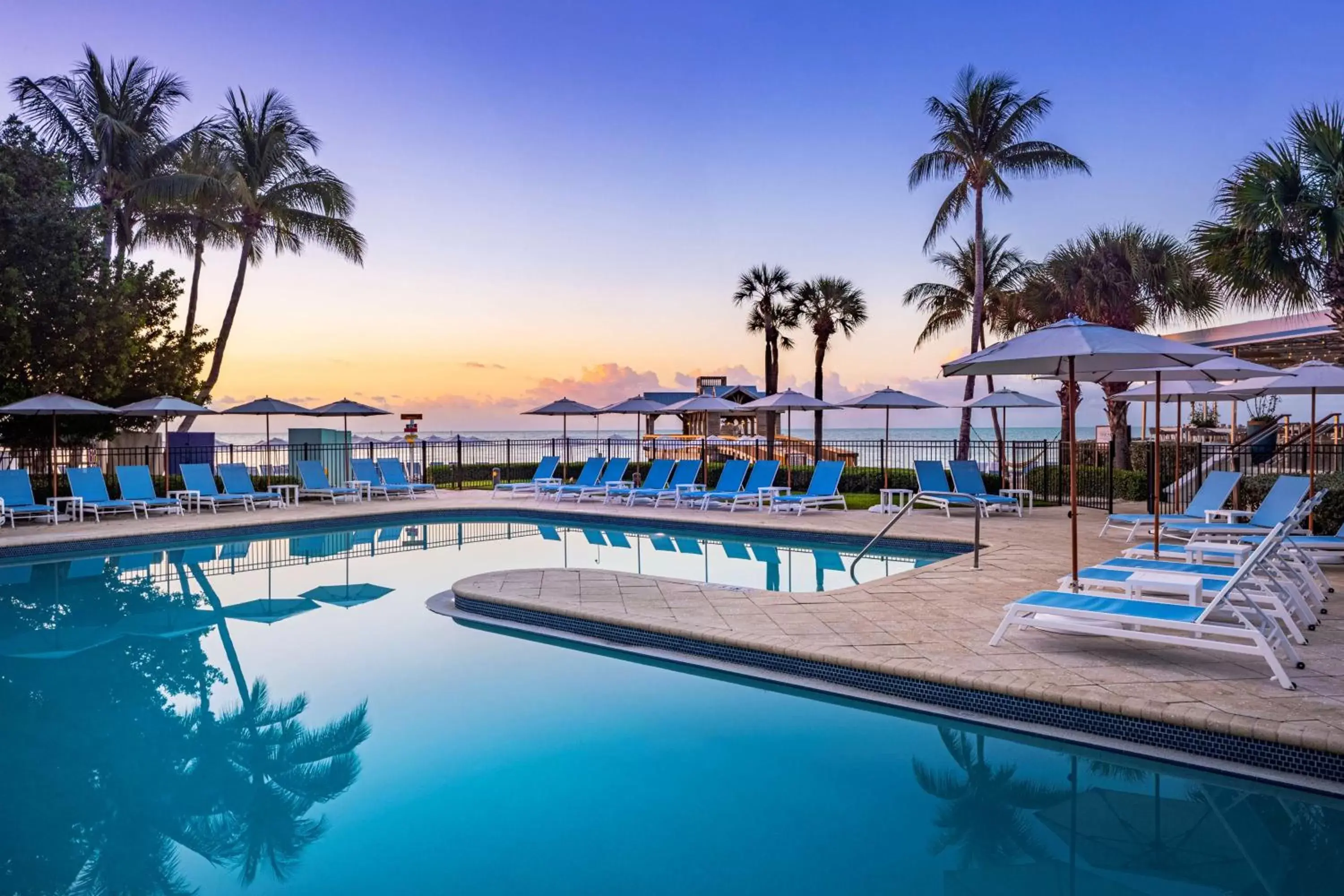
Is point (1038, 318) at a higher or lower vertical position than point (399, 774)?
higher

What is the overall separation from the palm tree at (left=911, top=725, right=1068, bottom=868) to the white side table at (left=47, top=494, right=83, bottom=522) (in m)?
13.6

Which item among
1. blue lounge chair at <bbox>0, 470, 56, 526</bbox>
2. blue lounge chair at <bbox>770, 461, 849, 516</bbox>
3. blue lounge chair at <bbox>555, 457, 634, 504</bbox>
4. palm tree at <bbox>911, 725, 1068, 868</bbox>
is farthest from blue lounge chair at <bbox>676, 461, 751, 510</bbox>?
palm tree at <bbox>911, 725, 1068, 868</bbox>

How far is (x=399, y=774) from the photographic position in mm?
4008

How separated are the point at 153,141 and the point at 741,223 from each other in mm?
13320

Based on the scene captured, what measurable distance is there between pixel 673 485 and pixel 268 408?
26.8 ft

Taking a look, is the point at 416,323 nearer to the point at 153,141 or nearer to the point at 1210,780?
the point at 153,141

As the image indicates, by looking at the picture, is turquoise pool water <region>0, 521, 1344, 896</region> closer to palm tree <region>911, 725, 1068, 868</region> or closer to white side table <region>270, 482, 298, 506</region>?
palm tree <region>911, 725, 1068, 868</region>

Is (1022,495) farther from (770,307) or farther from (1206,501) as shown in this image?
(770,307)

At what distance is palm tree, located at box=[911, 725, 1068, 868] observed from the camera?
3270 mm

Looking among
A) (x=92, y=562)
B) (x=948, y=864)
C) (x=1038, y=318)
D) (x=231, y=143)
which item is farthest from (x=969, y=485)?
(x=231, y=143)

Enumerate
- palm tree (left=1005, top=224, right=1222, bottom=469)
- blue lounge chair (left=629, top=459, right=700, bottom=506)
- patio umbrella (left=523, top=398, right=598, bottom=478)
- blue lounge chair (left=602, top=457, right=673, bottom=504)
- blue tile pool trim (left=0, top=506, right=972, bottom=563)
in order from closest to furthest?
blue tile pool trim (left=0, top=506, right=972, bottom=563) → blue lounge chair (left=629, top=459, right=700, bottom=506) → blue lounge chair (left=602, top=457, right=673, bottom=504) → palm tree (left=1005, top=224, right=1222, bottom=469) → patio umbrella (left=523, top=398, right=598, bottom=478)

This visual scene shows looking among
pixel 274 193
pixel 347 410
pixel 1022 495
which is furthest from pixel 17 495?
pixel 1022 495

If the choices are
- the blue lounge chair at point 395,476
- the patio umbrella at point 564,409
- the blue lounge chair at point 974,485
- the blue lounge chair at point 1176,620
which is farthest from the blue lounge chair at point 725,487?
the blue lounge chair at point 1176,620

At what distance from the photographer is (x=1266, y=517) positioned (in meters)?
7.89
